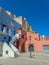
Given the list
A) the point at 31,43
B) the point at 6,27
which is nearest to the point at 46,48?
the point at 31,43

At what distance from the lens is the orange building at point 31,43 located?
124ft

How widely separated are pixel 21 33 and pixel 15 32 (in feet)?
5.88

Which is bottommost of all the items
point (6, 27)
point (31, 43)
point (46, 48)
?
point (46, 48)

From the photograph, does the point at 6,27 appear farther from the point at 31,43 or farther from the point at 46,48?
the point at 46,48

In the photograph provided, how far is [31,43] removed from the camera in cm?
3916

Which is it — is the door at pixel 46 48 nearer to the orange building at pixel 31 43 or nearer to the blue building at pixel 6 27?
the orange building at pixel 31 43

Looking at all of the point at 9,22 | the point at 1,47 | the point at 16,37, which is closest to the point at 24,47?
the point at 16,37

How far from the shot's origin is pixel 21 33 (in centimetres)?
3844

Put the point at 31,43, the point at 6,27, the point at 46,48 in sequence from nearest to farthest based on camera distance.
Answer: the point at 6,27 < the point at 46,48 < the point at 31,43

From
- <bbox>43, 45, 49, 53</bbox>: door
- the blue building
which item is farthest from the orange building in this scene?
the blue building

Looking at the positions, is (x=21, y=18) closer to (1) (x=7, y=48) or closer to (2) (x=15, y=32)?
(2) (x=15, y=32)

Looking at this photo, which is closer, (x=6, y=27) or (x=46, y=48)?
(x=6, y=27)

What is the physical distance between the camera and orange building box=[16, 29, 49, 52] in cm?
3766

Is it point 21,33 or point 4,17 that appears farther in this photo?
point 21,33
